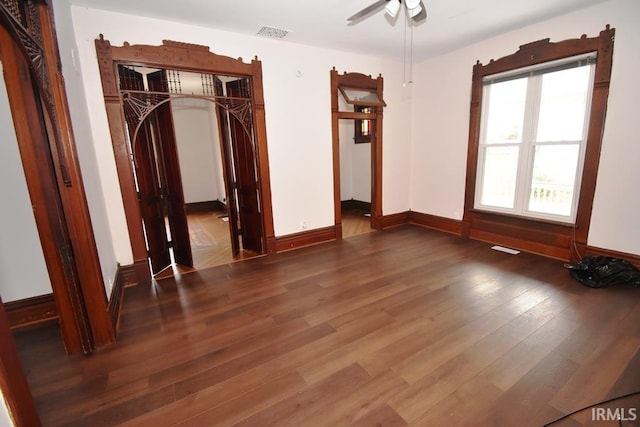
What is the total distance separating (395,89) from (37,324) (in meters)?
5.48

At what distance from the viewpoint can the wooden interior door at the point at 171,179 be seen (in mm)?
3605

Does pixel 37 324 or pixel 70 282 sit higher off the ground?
pixel 70 282

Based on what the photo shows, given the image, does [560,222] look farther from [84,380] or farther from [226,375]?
[84,380]

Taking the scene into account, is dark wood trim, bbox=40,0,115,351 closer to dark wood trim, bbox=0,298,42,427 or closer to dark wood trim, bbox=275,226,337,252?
dark wood trim, bbox=0,298,42,427

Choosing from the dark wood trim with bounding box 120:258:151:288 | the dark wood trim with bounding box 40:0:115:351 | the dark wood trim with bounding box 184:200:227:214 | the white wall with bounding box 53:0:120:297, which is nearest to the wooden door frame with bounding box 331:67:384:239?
the dark wood trim with bounding box 120:258:151:288

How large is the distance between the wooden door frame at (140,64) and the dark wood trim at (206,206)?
14.7ft

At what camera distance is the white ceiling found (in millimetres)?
2783

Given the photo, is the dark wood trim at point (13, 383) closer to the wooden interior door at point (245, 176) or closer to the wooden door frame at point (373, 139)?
the wooden interior door at point (245, 176)

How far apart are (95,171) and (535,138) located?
5153 millimetres

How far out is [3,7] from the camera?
1337mm

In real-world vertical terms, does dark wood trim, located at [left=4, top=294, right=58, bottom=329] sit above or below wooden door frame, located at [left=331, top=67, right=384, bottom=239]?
below

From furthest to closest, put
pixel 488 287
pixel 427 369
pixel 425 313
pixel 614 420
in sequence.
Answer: pixel 488 287
pixel 425 313
pixel 427 369
pixel 614 420

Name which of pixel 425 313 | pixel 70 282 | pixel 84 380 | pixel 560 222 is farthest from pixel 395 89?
pixel 84 380

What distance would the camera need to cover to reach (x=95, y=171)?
2.84 metres
